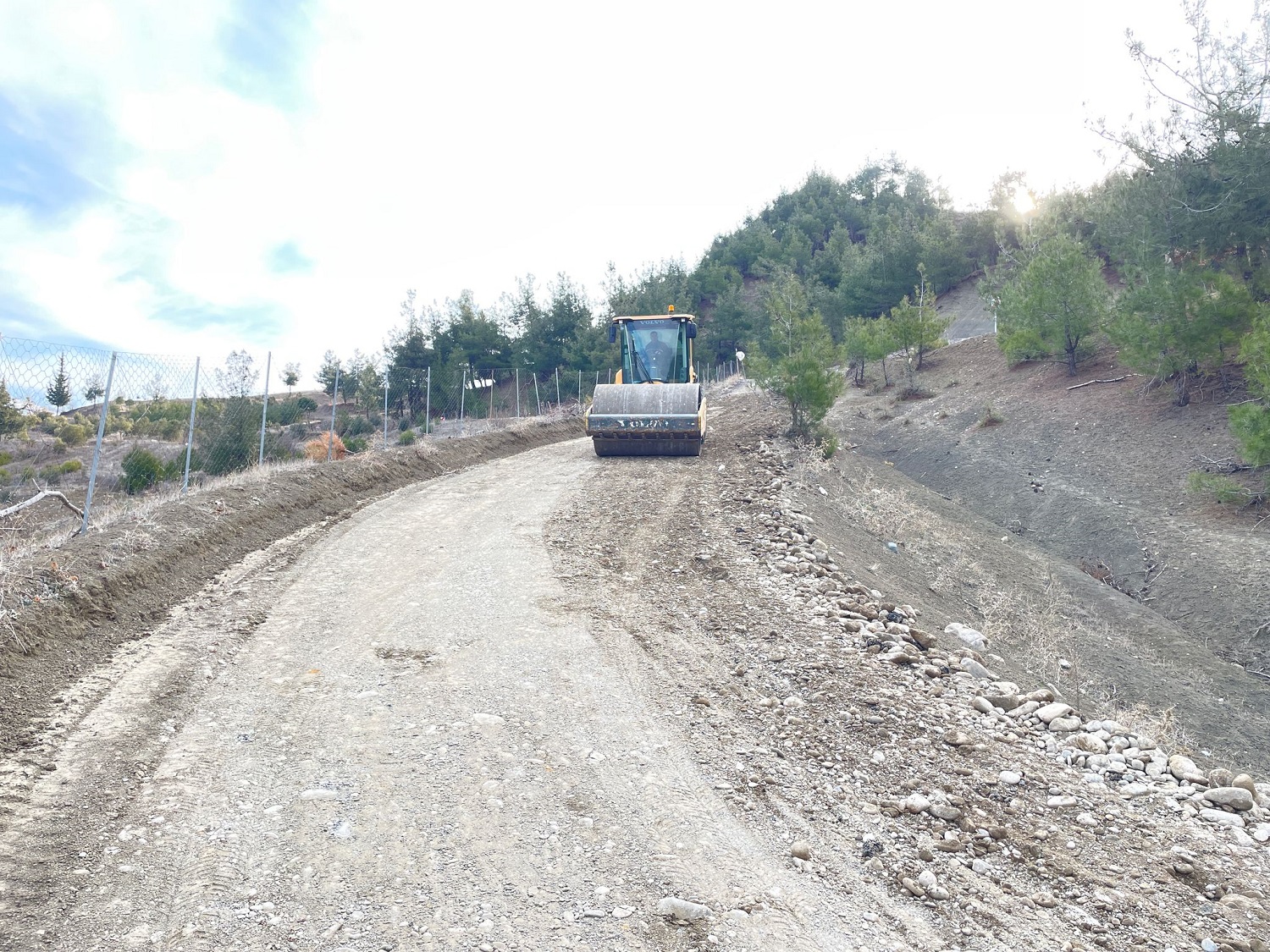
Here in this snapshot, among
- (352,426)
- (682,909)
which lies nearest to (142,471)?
(682,909)

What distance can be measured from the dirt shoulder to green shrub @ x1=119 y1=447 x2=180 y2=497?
6367 mm

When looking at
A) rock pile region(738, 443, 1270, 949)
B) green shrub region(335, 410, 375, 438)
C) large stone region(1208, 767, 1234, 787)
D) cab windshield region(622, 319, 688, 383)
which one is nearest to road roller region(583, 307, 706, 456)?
cab windshield region(622, 319, 688, 383)

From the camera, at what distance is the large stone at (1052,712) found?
5.14m

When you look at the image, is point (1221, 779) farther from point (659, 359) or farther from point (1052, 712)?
point (659, 359)

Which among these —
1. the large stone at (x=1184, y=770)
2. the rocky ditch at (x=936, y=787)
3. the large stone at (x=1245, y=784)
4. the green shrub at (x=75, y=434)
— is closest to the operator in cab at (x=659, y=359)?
the rocky ditch at (x=936, y=787)

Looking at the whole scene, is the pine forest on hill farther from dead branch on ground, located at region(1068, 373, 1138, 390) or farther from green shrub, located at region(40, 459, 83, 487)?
green shrub, located at region(40, 459, 83, 487)

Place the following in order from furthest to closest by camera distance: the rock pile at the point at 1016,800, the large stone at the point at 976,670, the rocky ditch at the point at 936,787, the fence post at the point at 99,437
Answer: the fence post at the point at 99,437 < the large stone at the point at 976,670 < the rock pile at the point at 1016,800 < the rocky ditch at the point at 936,787

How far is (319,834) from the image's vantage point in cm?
358

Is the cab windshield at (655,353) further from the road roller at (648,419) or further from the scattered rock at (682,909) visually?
the scattered rock at (682,909)

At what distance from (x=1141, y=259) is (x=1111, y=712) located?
1560 centimetres

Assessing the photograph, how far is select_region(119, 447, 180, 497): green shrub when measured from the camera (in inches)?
637

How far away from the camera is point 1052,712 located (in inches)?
203

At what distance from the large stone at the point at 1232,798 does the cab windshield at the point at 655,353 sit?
14.0 metres

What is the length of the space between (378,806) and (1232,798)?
447 centimetres
